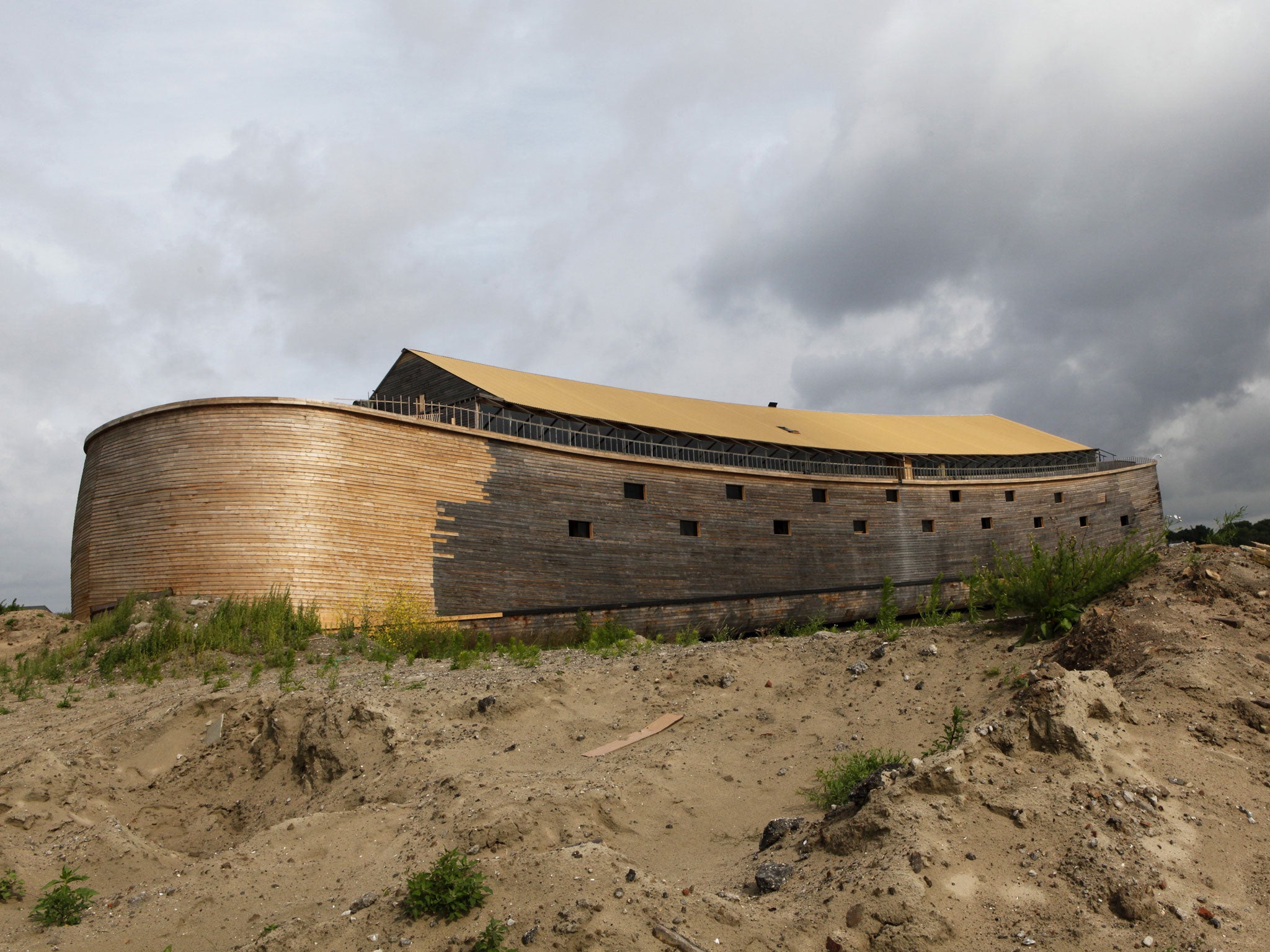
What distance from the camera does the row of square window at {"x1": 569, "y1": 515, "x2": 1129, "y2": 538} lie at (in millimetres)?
20469

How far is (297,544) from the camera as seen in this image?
16.2 metres

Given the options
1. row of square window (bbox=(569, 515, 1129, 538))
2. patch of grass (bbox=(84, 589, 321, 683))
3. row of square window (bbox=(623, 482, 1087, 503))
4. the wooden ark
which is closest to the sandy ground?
patch of grass (bbox=(84, 589, 321, 683))

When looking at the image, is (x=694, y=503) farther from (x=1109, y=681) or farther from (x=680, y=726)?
(x=1109, y=681)

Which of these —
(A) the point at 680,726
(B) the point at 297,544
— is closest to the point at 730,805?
(A) the point at 680,726

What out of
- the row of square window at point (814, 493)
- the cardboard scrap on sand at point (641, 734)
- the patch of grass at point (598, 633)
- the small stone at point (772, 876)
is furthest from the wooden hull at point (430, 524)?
the small stone at point (772, 876)

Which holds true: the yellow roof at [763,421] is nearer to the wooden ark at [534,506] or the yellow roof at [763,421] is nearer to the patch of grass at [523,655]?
the wooden ark at [534,506]

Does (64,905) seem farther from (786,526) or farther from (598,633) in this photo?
(786,526)

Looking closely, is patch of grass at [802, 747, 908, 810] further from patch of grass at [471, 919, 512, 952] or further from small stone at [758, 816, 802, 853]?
patch of grass at [471, 919, 512, 952]

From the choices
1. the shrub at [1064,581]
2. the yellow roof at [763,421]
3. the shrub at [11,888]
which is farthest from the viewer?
the yellow roof at [763,421]

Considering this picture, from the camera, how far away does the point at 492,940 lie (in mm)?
3973

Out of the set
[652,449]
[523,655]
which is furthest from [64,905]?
[652,449]

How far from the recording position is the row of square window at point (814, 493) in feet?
71.5

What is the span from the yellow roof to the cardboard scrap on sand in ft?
47.2

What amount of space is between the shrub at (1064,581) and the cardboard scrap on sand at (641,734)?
3.45 meters
